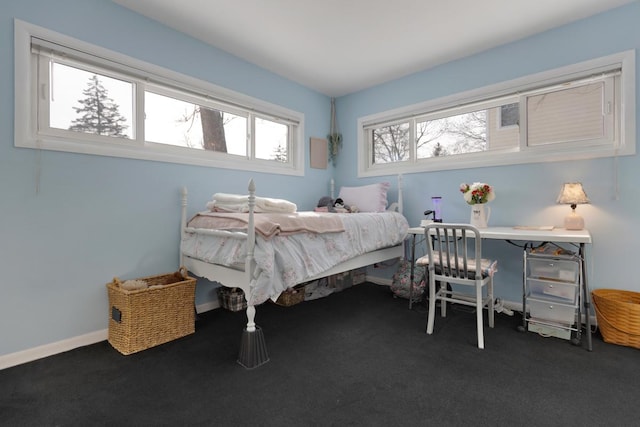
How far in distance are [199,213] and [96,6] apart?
159 cm

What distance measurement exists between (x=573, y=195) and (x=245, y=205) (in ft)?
7.97

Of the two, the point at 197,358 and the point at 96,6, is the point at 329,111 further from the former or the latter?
the point at 197,358

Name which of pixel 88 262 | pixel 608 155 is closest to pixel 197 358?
pixel 88 262

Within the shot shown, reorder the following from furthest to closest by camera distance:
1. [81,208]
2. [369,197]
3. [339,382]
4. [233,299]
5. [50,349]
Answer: [369,197]
[233,299]
[81,208]
[50,349]
[339,382]

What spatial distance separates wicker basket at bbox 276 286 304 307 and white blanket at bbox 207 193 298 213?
909mm

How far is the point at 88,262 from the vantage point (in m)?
2.08

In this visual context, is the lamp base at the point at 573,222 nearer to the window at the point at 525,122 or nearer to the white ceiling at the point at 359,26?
the window at the point at 525,122

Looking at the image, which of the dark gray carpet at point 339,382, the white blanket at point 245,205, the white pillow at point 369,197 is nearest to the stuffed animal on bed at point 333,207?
the white pillow at point 369,197

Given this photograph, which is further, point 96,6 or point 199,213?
Answer: point 199,213

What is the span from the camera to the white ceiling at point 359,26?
2.24 metres

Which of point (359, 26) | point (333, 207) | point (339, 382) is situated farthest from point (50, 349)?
point (359, 26)

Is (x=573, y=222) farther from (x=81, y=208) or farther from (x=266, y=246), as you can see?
(x=81, y=208)

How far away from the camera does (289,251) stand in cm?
195

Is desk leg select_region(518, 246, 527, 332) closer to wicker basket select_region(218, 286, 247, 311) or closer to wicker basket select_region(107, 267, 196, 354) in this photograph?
wicker basket select_region(218, 286, 247, 311)
